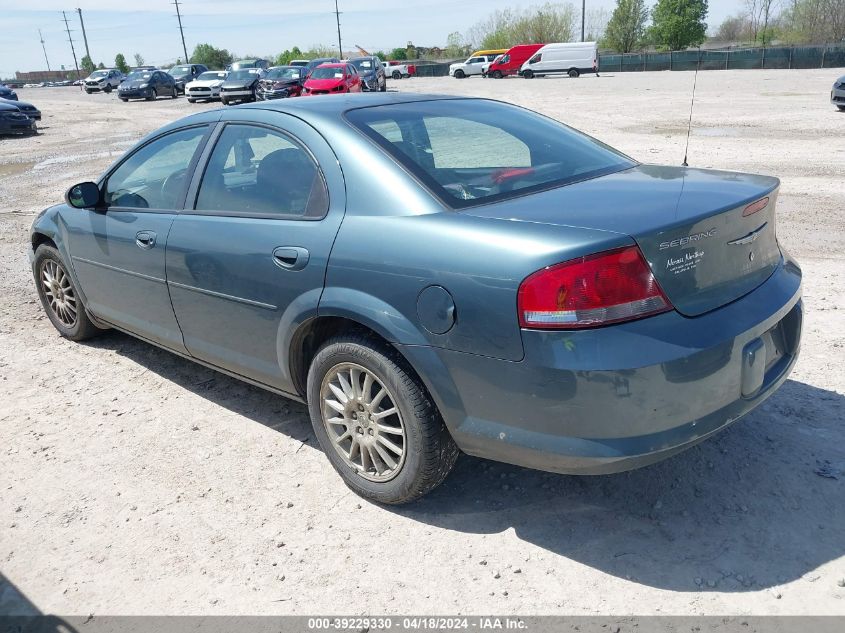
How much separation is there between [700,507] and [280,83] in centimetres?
2889

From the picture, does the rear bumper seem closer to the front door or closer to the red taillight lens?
the red taillight lens

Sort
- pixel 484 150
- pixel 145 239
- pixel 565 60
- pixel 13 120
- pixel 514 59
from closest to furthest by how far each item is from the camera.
Answer: 1. pixel 145 239
2. pixel 484 150
3. pixel 13 120
4. pixel 565 60
5. pixel 514 59

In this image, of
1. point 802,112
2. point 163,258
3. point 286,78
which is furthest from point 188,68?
point 163,258

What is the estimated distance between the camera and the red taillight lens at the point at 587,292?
240cm

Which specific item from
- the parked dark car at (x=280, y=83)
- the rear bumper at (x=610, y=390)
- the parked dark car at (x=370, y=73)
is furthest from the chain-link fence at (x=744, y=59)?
the rear bumper at (x=610, y=390)

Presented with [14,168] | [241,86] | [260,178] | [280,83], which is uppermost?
[260,178]

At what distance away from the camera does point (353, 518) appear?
10.2 feet

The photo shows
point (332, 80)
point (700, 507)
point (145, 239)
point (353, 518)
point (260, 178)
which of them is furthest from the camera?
point (332, 80)

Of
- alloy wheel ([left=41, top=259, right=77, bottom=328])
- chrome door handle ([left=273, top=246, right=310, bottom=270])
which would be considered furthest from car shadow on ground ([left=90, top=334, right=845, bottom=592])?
alloy wheel ([left=41, top=259, right=77, bottom=328])

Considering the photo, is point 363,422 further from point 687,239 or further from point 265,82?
point 265,82

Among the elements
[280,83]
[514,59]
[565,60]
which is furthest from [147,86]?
[565,60]

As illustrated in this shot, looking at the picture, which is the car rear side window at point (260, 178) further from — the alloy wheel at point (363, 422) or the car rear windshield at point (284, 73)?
the car rear windshield at point (284, 73)

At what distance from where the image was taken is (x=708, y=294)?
2.62 m

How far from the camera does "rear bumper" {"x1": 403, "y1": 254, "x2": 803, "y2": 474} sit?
2.40 meters
